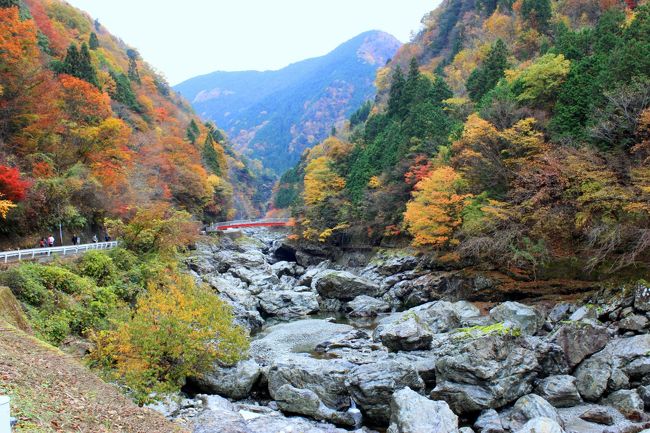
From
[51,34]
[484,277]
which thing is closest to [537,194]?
[484,277]

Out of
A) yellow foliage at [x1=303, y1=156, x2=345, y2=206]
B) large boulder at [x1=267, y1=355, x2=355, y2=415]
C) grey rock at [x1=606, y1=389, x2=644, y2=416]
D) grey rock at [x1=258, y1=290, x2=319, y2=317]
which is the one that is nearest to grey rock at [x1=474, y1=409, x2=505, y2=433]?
grey rock at [x1=606, y1=389, x2=644, y2=416]

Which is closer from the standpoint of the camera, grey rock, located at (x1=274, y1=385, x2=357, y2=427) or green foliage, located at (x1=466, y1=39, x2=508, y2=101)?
grey rock, located at (x1=274, y1=385, x2=357, y2=427)

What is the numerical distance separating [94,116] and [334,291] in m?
22.9

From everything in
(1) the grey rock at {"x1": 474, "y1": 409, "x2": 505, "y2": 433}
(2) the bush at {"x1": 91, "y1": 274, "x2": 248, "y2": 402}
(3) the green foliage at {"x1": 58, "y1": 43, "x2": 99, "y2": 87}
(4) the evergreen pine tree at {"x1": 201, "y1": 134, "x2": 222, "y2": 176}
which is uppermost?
(3) the green foliage at {"x1": 58, "y1": 43, "x2": 99, "y2": 87}

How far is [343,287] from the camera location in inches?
1310

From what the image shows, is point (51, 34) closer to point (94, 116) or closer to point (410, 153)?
point (94, 116)

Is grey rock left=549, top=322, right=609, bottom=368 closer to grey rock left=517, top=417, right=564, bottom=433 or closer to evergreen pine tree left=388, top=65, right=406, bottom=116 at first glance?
grey rock left=517, top=417, right=564, bottom=433

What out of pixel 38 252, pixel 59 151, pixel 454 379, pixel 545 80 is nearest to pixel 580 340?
pixel 454 379

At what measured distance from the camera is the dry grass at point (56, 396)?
7.44m

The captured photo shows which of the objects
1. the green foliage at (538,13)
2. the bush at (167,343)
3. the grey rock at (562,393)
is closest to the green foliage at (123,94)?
the bush at (167,343)

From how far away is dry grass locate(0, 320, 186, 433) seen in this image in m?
7.44

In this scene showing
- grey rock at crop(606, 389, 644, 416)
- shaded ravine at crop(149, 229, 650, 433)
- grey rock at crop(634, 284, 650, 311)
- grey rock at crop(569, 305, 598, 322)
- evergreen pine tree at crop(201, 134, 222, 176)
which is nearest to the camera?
shaded ravine at crop(149, 229, 650, 433)

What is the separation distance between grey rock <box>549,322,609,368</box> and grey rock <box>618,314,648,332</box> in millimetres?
2231

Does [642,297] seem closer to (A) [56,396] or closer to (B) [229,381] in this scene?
(B) [229,381]
